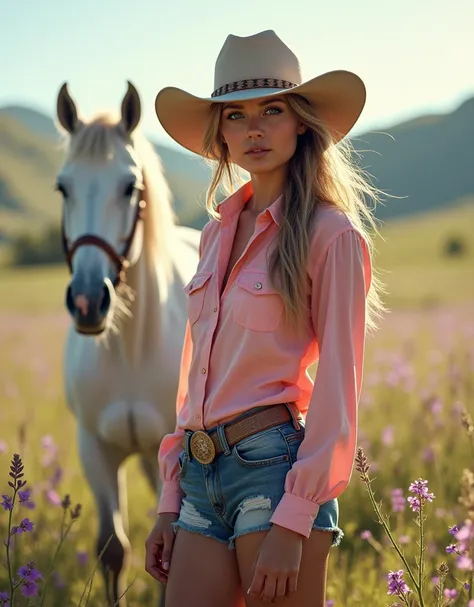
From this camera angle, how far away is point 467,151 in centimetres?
12469

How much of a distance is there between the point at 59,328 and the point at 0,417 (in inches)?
384

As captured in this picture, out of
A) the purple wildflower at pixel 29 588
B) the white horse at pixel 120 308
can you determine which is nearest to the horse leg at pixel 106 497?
the white horse at pixel 120 308

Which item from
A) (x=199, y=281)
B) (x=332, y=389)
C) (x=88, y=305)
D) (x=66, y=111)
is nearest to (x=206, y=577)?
(x=332, y=389)

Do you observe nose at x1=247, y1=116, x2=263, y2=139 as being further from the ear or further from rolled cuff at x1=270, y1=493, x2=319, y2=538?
the ear

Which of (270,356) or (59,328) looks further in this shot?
(59,328)

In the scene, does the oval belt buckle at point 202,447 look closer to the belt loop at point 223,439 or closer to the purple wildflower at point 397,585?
the belt loop at point 223,439

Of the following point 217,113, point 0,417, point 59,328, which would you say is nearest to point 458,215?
point 59,328

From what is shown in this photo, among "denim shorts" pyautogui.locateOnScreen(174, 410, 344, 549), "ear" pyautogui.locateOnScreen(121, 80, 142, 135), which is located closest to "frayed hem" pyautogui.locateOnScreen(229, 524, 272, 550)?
"denim shorts" pyautogui.locateOnScreen(174, 410, 344, 549)

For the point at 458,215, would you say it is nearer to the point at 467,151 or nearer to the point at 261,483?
the point at 467,151

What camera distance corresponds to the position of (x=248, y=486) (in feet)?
6.73

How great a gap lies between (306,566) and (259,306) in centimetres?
67

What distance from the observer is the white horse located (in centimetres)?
365

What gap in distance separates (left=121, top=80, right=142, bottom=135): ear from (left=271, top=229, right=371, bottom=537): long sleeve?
209 centimetres

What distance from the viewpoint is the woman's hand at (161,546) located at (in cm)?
235
